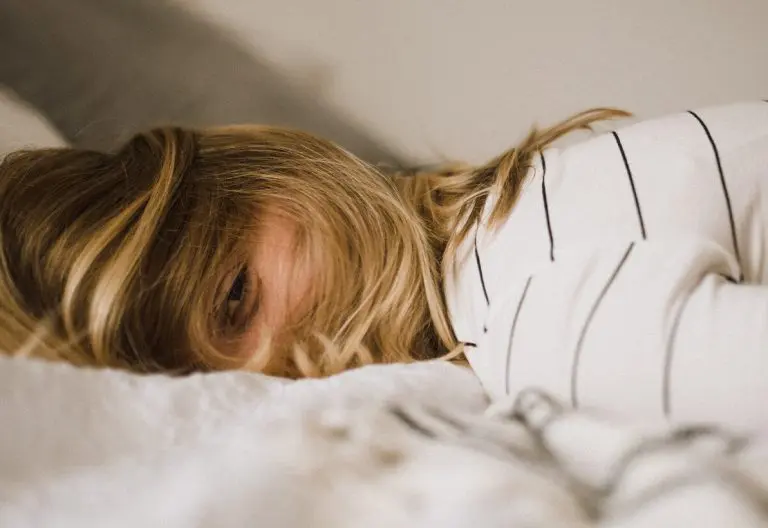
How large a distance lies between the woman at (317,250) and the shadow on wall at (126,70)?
15 cm

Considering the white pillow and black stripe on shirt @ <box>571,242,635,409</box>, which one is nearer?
black stripe on shirt @ <box>571,242,635,409</box>

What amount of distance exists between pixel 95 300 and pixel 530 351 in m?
0.31

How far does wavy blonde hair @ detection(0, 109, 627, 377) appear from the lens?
0.50 metres

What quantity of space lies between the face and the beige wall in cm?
30

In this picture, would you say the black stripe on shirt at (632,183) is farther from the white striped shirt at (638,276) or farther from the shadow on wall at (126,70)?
the shadow on wall at (126,70)

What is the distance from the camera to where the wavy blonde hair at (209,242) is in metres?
0.50

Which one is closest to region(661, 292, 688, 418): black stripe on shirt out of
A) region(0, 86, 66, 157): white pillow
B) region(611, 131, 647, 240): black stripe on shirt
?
region(611, 131, 647, 240): black stripe on shirt

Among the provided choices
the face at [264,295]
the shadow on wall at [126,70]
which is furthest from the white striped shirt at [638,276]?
the shadow on wall at [126,70]

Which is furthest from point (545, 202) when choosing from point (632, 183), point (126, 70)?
point (126, 70)

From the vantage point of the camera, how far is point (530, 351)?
0.46 meters

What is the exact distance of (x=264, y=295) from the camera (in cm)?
57

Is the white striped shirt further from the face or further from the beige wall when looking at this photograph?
the beige wall

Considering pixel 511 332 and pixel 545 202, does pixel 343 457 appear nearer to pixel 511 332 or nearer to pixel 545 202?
pixel 511 332

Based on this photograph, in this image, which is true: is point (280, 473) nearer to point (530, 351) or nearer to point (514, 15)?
point (530, 351)
